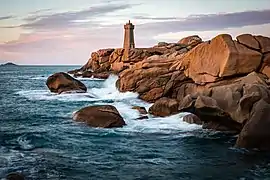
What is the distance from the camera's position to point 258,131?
16.4 metres

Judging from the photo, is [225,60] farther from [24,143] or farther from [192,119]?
[24,143]

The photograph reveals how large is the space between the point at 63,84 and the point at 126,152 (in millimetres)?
26417

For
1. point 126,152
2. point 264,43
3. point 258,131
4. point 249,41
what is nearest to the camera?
point 258,131

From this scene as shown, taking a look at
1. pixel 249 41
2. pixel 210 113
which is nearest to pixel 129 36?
pixel 249 41

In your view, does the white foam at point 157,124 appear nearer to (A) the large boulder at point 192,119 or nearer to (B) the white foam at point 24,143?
(A) the large boulder at point 192,119

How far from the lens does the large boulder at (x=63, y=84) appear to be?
138 feet

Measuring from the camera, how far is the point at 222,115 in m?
19.6

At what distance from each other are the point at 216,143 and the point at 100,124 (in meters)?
7.15

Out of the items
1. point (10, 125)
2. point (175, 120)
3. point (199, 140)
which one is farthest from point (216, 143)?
point (10, 125)

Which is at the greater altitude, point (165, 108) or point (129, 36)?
point (129, 36)

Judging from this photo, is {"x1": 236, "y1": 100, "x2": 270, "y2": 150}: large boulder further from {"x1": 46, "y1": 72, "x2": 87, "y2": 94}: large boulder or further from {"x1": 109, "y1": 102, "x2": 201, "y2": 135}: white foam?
{"x1": 46, "y1": 72, "x2": 87, "y2": 94}: large boulder

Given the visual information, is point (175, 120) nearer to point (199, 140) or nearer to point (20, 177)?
point (199, 140)

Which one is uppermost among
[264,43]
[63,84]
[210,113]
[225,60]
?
[264,43]

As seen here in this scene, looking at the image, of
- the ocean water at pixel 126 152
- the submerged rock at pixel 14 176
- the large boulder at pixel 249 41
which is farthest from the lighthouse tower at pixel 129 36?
the submerged rock at pixel 14 176
